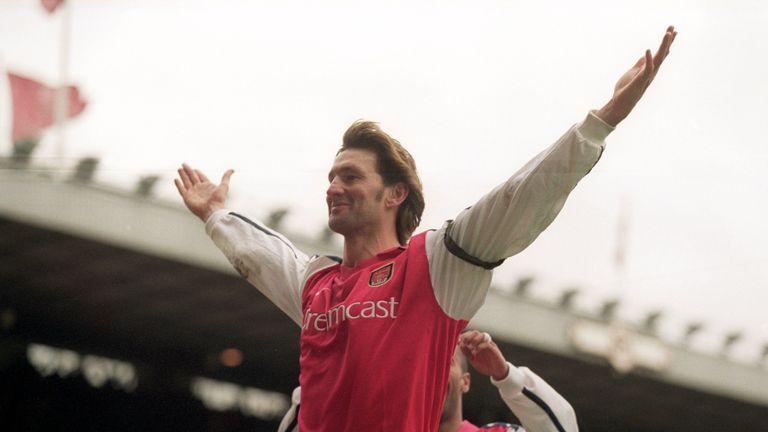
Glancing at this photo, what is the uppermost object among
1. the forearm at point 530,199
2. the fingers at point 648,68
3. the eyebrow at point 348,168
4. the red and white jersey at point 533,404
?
the fingers at point 648,68

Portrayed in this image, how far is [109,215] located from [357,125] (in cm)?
895

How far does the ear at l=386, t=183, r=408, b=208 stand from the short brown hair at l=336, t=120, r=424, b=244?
0.01 metres

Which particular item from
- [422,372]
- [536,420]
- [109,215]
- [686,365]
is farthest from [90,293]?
[422,372]

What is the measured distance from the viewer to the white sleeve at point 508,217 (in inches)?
87.7

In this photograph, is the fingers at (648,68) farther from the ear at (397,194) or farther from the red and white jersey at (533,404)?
the red and white jersey at (533,404)

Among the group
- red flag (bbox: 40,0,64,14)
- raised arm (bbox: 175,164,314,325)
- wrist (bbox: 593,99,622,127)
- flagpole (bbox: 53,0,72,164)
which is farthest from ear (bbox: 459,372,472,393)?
red flag (bbox: 40,0,64,14)

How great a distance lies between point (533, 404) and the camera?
3719 mm

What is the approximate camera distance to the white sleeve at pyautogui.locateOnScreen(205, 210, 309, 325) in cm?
311

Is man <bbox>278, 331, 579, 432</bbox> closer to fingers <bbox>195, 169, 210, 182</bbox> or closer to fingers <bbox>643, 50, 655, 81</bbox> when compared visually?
fingers <bbox>195, 169, 210, 182</bbox>

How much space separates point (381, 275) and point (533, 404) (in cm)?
132

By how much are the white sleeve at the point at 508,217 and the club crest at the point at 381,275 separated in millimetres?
134

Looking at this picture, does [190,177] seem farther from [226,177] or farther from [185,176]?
[226,177]

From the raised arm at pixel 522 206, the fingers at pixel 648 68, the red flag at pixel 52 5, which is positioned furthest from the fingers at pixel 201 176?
the red flag at pixel 52 5

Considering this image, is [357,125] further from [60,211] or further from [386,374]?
[60,211]
